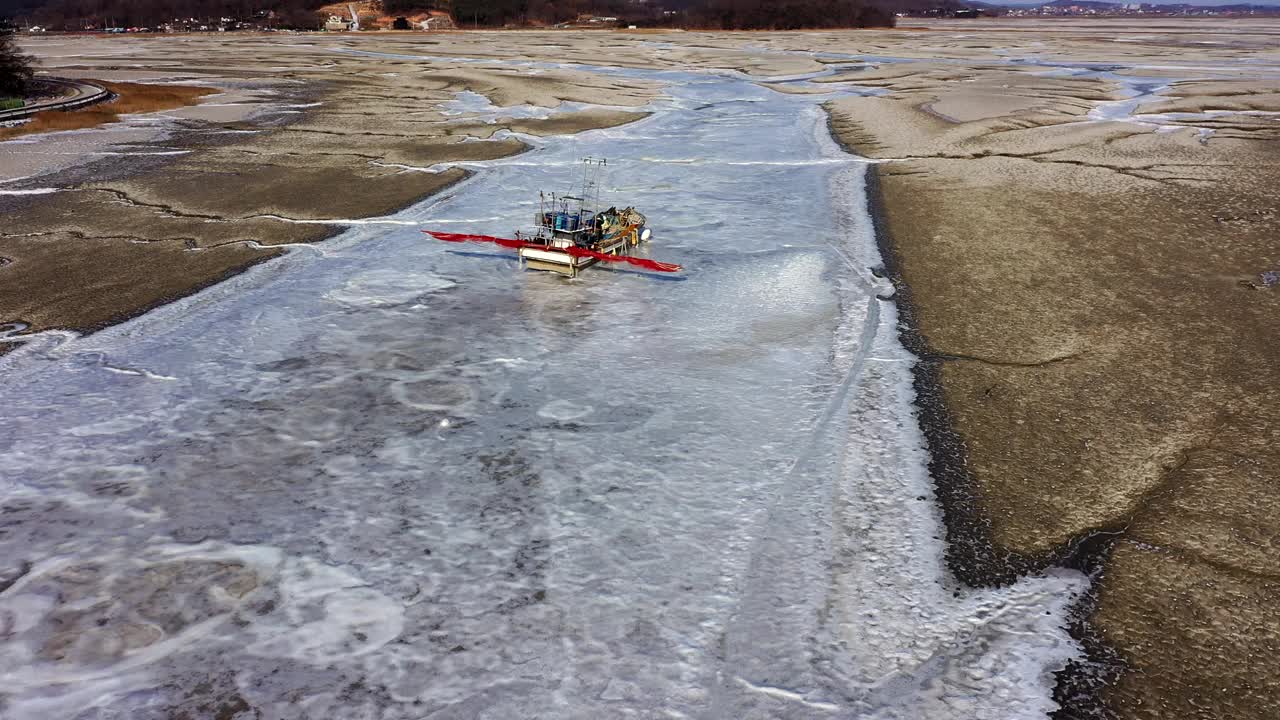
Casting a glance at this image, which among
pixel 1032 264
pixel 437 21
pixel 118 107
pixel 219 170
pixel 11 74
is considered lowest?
pixel 1032 264

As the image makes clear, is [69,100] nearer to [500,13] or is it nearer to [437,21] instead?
[437,21]

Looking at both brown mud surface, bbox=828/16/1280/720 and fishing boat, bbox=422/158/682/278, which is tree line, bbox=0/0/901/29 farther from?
fishing boat, bbox=422/158/682/278

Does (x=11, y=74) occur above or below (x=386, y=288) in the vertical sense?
above

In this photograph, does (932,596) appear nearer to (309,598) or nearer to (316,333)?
Result: (309,598)

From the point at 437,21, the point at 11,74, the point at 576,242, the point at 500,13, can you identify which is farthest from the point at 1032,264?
the point at 500,13

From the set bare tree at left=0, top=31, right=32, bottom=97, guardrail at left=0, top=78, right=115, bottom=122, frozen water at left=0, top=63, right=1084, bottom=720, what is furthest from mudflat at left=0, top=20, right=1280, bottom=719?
bare tree at left=0, top=31, right=32, bottom=97
